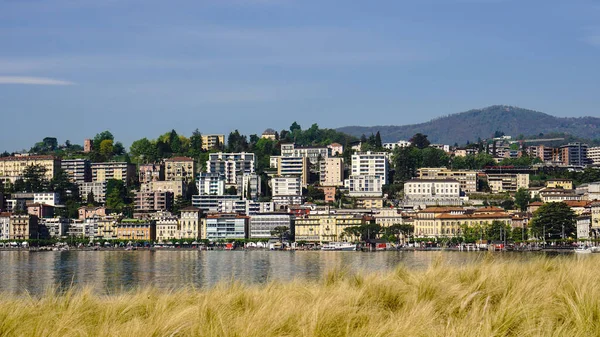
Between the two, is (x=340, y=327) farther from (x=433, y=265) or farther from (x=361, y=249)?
(x=361, y=249)

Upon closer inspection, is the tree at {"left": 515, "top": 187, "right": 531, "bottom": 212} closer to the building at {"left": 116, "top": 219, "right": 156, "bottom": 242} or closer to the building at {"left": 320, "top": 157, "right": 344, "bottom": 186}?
the building at {"left": 320, "top": 157, "right": 344, "bottom": 186}

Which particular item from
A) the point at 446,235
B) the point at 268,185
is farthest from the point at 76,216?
the point at 446,235

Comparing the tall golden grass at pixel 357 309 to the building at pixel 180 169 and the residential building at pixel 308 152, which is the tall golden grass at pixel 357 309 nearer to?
the building at pixel 180 169

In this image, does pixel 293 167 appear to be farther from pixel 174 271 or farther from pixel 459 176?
pixel 174 271

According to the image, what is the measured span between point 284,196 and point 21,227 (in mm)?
27519

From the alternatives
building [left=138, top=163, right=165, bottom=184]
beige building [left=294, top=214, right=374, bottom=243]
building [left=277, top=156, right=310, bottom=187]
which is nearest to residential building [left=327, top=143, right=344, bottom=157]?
building [left=277, top=156, right=310, bottom=187]

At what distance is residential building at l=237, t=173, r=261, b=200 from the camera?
111 metres

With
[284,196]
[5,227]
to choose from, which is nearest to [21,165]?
[5,227]

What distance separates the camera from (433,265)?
27.0 feet

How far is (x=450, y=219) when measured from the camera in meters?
89.3

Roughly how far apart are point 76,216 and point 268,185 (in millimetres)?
21820

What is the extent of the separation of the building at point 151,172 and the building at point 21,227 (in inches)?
827

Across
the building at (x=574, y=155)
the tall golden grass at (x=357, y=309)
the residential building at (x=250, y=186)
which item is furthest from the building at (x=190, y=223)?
the tall golden grass at (x=357, y=309)

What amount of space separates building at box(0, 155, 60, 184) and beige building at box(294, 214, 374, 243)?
43502 mm
